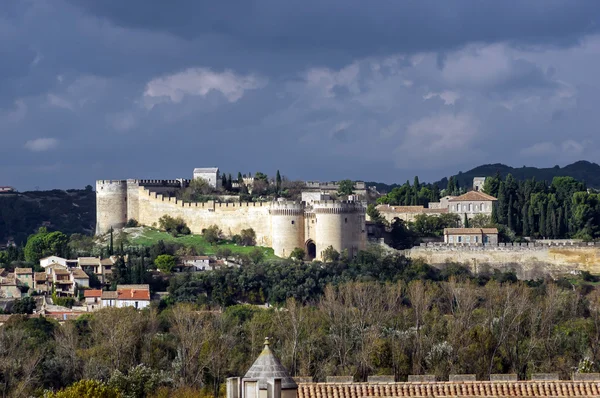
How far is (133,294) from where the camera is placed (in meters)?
63.0

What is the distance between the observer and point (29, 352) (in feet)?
147

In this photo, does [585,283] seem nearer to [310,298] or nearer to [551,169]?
[310,298]

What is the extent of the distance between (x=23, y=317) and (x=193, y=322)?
8820 millimetres

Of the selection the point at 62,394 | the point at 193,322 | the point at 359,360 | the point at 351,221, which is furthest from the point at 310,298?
the point at 62,394

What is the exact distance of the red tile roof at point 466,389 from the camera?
26469mm

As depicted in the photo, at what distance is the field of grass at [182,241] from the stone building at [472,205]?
13718mm

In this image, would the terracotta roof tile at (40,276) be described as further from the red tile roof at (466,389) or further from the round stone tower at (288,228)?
the red tile roof at (466,389)

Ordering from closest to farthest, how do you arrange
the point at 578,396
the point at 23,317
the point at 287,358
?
the point at 578,396 → the point at 287,358 → the point at 23,317

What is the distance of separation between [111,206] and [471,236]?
66.3 feet

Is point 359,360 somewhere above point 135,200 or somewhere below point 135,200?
below

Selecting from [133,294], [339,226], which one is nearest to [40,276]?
[133,294]

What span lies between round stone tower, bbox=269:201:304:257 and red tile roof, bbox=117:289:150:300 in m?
9.05

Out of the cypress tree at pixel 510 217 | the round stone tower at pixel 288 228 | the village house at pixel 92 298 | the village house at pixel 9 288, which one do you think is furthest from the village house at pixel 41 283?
the cypress tree at pixel 510 217

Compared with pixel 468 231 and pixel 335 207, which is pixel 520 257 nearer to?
pixel 468 231
